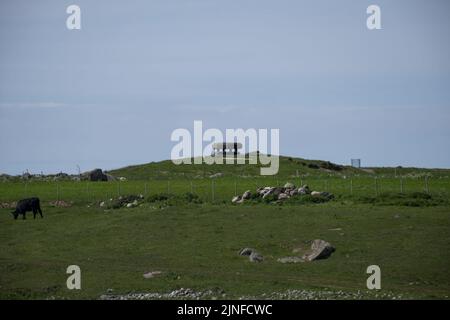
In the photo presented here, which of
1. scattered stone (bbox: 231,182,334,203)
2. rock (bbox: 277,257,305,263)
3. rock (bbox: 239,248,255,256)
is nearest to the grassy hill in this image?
scattered stone (bbox: 231,182,334,203)

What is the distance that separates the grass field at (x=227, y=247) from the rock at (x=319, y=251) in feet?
0.94

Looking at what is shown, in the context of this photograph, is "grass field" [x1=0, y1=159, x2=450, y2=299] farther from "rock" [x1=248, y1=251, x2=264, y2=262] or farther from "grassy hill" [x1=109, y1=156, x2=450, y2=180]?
"grassy hill" [x1=109, y1=156, x2=450, y2=180]

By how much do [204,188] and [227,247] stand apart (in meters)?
35.5

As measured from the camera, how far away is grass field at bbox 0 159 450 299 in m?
31.2

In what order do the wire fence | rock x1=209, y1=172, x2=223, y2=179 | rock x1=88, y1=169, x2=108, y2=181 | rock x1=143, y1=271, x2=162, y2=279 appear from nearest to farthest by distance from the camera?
rock x1=143, y1=271, x2=162, y2=279 < the wire fence < rock x1=88, y1=169, x2=108, y2=181 < rock x1=209, y1=172, x2=223, y2=179

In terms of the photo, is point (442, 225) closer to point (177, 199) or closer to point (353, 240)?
point (353, 240)

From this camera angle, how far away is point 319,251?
120 feet

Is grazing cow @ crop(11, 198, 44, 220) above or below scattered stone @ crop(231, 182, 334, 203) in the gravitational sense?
below

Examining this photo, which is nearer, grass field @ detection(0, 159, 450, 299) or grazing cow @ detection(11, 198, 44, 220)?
grass field @ detection(0, 159, 450, 299)

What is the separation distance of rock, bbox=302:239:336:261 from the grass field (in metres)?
0.29

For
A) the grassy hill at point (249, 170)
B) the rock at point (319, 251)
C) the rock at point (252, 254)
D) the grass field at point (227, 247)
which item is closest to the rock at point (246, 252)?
the rock at point (252, 254)

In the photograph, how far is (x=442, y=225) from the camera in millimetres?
42938
